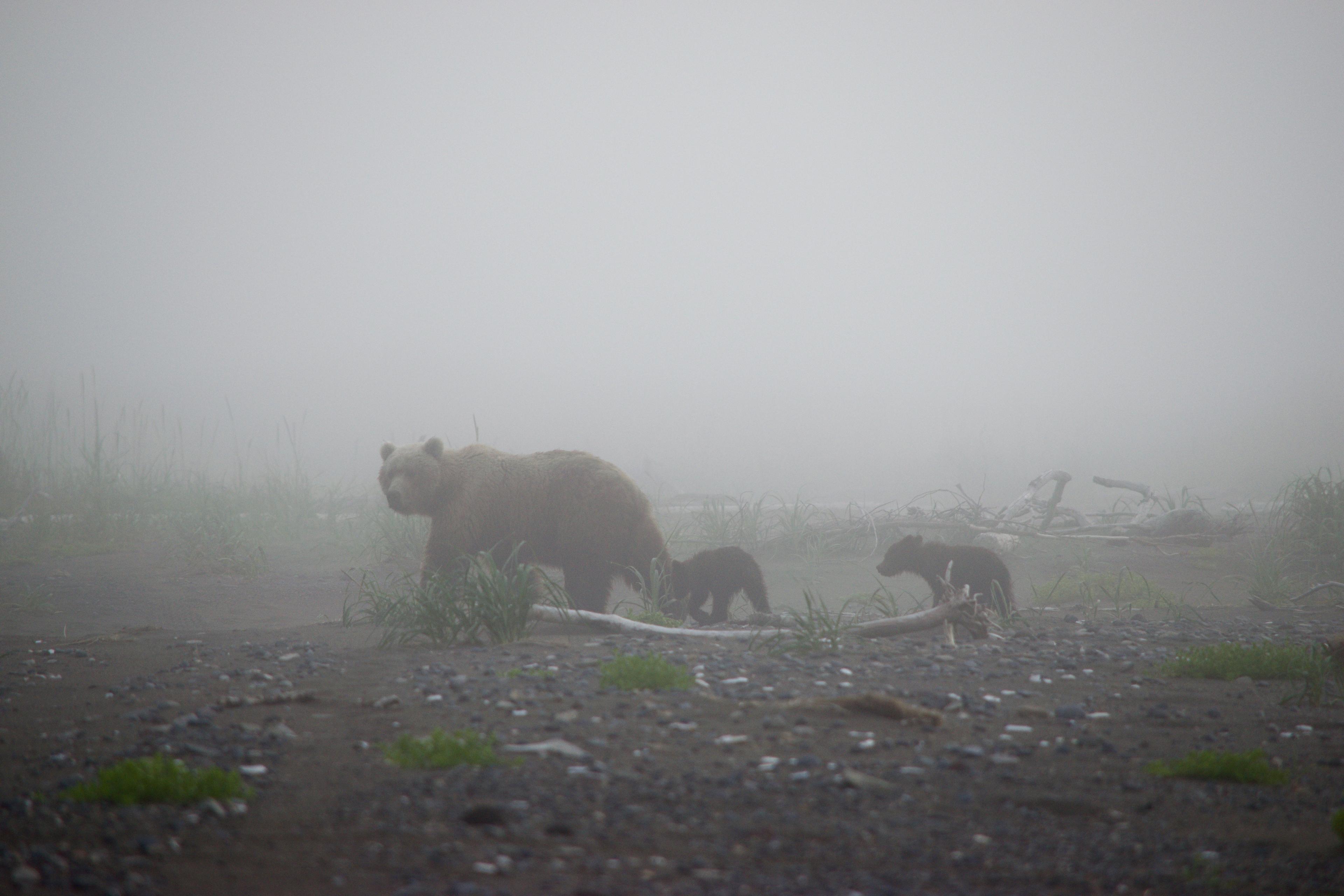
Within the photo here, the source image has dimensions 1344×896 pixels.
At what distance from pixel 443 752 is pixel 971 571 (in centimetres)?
501

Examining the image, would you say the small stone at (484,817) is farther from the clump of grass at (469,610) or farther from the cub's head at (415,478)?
the cub's head at (415,478)

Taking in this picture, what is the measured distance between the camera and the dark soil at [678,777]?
6.30ft

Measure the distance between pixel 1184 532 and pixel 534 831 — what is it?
381 inches

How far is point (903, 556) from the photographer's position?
6.90m

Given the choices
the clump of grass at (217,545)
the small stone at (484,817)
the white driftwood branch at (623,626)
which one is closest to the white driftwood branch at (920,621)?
Result: the white driftwood branch at (623,626)

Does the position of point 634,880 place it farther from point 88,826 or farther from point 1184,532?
point 1184,532

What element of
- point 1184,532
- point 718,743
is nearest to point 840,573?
point 1184,532

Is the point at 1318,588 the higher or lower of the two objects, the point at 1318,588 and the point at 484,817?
the lower

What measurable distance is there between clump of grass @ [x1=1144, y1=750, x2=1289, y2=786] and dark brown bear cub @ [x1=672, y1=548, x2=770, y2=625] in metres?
3.77

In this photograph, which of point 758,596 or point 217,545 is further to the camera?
point 217,545

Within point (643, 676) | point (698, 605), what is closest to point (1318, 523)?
point (698, 605)

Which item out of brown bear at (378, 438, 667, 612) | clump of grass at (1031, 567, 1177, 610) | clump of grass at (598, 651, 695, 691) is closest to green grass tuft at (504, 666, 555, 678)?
clump of grass at (598, 651, 695, 691)

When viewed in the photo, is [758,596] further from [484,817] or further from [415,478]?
[484,817]

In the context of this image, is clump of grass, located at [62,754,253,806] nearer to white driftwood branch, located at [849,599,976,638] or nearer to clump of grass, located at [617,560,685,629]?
clump of grass, located at [617,560,685,629]
